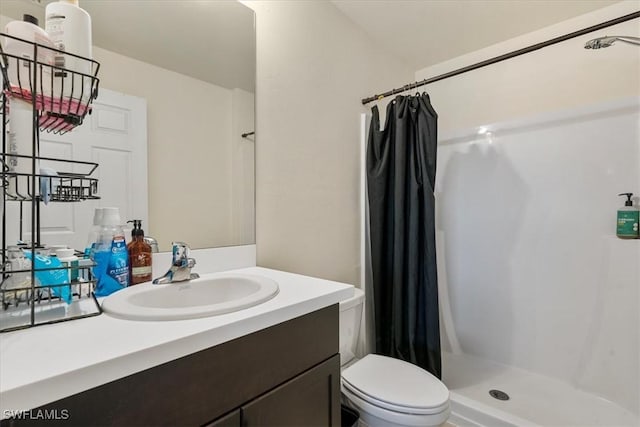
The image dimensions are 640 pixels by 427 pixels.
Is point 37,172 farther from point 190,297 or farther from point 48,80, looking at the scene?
point 190,297

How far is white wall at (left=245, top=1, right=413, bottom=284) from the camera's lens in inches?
51.5

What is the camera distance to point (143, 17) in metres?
0.98

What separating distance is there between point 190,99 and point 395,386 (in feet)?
4.30

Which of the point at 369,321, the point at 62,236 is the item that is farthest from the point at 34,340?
the point at 369,321

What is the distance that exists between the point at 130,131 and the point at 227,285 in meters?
0.58

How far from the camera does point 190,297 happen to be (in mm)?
916

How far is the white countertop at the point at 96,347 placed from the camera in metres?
0.39

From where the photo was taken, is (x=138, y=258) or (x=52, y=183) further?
(x=138, y=258)

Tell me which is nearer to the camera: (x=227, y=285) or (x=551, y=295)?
(x=227, y=285)

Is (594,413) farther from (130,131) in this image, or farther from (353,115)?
(130,131)

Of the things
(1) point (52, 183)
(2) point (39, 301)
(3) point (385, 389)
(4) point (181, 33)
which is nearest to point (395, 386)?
(3) point (385, 389)

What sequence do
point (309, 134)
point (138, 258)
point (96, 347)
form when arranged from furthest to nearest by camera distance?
point (309, 134), point (138, 258), point (96, 347)

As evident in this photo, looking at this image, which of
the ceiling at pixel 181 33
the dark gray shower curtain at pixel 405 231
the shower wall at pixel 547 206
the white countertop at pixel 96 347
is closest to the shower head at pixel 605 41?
the shower wall at pixel 547 206

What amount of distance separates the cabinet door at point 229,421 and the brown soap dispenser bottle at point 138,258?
50cm
